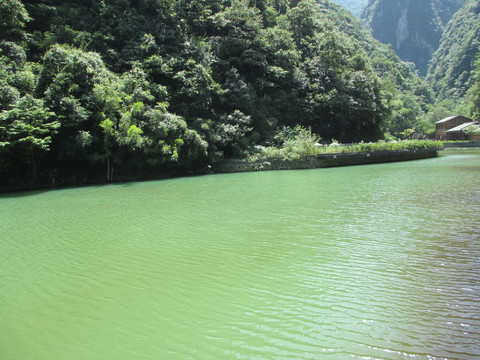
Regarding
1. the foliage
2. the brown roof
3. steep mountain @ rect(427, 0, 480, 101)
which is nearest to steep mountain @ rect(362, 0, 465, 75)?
steep mountain @ rect(427, 0, 480, 101)

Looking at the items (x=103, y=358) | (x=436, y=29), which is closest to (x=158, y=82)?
(x=103, y=358)

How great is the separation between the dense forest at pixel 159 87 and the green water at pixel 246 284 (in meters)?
10.2

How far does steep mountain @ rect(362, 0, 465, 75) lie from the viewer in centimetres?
14150

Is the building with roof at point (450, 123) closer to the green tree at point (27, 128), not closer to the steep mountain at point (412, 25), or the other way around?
the green tree at point (27, 128)

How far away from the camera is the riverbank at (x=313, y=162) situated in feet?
86.6

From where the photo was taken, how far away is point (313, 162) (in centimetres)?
2798

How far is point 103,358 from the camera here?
3.32 m

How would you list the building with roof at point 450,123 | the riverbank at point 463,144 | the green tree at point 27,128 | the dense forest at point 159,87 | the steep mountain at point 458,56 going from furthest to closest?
the steep mountain at point 458,56 < the building with roof at point 450,123 < the riverbank at point 463,144 < the dense forest at point 159,87 < the green tree at point 27,128

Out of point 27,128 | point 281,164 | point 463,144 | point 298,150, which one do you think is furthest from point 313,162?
point 463,144

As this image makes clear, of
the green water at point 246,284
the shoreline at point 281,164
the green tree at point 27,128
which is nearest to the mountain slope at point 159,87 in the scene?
the green tree at point 27,128

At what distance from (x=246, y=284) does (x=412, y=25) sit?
17633 cm

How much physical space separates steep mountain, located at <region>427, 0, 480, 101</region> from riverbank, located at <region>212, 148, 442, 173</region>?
276 ft

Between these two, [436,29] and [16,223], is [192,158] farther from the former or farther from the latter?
[436,29]

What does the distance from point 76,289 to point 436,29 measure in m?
183
